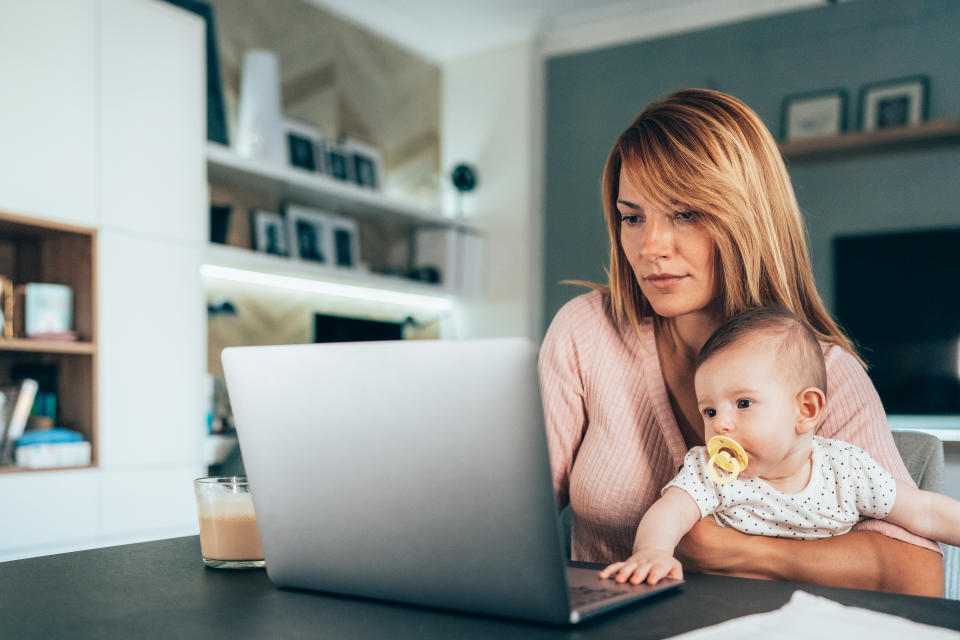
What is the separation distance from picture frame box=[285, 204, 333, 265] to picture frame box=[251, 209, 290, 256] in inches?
1.2

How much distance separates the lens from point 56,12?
7.84ft

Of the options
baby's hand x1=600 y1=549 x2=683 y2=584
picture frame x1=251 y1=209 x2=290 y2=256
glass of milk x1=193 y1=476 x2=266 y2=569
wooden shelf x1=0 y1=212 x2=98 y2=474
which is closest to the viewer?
baby's hand x1=600 y1=549 x2=683 y2=584

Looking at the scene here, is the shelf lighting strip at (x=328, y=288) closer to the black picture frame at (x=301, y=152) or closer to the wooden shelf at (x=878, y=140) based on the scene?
the black picture frame at (x=301, y=152)

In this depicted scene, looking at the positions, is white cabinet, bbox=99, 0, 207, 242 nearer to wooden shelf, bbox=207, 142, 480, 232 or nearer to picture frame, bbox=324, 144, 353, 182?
wooden shelf, bbox=207, 142, 480, 232

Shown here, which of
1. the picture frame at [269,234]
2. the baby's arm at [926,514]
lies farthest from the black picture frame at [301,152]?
the baby's arm at [926,514]

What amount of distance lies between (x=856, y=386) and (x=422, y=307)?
3390 mm

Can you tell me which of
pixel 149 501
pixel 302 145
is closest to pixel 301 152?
pixel 302 145

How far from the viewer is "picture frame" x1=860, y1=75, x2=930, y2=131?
3621 mm

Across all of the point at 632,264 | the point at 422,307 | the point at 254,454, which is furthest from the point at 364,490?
the point at 422,307

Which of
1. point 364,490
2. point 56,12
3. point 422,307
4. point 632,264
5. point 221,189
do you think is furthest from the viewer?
point 422,307

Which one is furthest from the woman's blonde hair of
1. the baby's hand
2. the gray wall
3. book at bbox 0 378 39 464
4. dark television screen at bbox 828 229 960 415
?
the gray wall

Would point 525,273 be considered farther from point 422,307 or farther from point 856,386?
point 856,386

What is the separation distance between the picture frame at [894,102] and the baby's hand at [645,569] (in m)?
3.49

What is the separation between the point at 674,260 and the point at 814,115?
3.10 metres
